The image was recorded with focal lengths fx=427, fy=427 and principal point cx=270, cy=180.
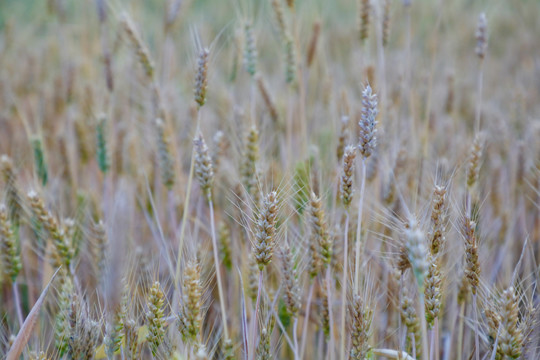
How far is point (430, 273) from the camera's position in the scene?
105 centimetres

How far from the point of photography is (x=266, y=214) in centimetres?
→ 105

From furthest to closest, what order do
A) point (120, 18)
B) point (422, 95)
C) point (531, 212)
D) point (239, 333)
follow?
point (422, 95)
point (531, 212)
point (120, 18)
point (239, 333)

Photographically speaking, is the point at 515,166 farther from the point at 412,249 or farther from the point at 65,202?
the point at 65,202

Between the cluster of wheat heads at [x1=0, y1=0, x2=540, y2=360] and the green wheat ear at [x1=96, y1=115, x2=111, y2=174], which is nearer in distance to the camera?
the cluster of wheat heads at [x1=0, y1=0, x2=540, y2=360]

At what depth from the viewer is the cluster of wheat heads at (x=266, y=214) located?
1.10m

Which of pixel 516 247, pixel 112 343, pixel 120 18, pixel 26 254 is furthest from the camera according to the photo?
pixel 516 247

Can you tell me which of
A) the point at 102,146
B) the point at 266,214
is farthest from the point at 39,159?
the point at 266,214

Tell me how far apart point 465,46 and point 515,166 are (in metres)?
3.00

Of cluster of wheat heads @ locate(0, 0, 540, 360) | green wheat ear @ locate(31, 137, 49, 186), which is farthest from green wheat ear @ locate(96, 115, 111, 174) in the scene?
green wheat ear @ locate(31, 137, 49, 186)

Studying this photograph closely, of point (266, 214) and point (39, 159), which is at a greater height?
point (39, 159)

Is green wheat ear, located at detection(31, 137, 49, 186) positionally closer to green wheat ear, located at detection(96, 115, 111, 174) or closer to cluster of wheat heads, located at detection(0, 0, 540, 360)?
cluster of wheat heads, located at detection(0, 0, 540, 360)

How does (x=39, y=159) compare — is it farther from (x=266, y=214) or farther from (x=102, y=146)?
(x=266, y=214)

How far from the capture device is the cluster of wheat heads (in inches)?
43.2

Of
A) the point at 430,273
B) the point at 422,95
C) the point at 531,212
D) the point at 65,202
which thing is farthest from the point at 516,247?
the point at 65,202
